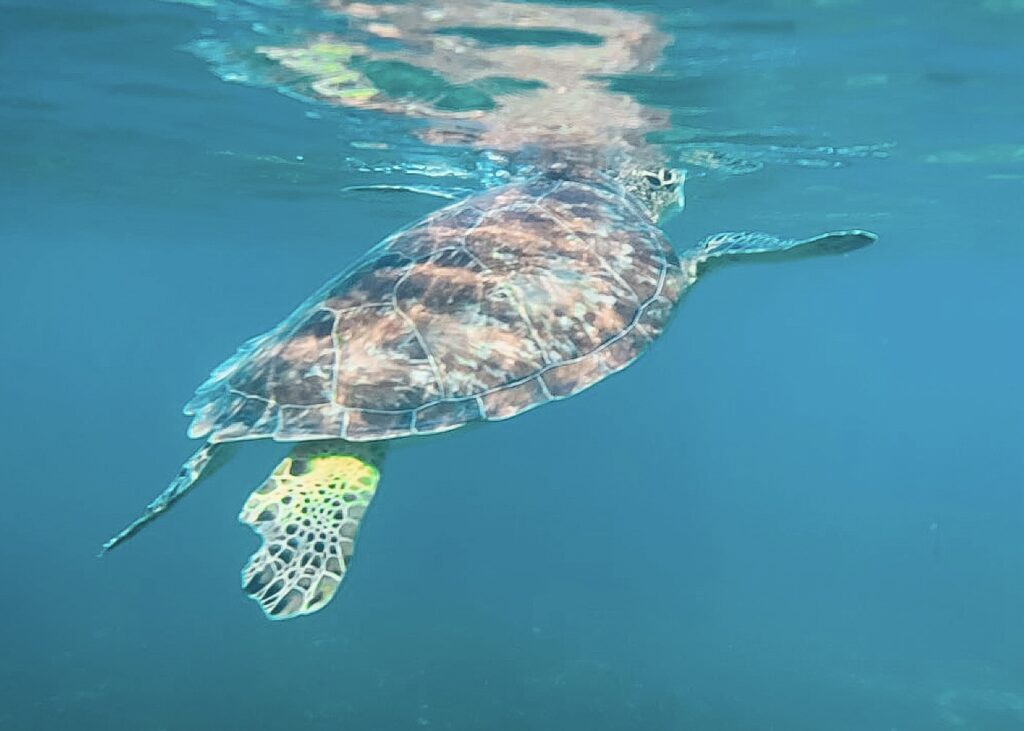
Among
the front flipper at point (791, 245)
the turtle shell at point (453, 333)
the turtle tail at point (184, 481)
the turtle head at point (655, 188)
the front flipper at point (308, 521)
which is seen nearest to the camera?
the front flipper at point (308, 521)

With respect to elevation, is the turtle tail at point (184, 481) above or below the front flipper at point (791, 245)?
below

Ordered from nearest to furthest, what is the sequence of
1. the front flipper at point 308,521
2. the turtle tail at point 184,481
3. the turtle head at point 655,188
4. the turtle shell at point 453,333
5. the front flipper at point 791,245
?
the front flipper at point 308,521 < the turtle tail at point 184,481 < the turtle shell at point 453,333 < the front flipper at point 791,245 < the turtle head at point 655,188

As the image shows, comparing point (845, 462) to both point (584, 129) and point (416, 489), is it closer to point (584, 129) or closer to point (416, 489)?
point (416, 489)

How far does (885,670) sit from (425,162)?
1413cm

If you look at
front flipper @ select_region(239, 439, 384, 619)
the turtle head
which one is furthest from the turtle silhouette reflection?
the turtle head

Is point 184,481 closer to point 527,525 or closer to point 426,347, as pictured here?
point 426,347

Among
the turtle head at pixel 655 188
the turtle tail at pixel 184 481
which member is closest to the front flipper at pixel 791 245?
A: the turtle head at pixel 655 188

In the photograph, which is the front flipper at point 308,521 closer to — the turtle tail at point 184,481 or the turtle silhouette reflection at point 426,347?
the turtle silhouette reflection at point 426,347

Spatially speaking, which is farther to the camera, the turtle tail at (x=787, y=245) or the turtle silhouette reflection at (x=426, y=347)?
the turtle tail at (x=787, y=245)

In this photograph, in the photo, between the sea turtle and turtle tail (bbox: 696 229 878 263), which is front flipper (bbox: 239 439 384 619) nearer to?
the sea turtle

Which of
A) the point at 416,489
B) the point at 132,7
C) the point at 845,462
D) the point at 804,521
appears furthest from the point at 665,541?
the point at 845,462

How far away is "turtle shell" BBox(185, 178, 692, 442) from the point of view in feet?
17.6

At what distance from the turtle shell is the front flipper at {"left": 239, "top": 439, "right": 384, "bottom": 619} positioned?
1.19ft

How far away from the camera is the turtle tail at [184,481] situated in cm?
514
